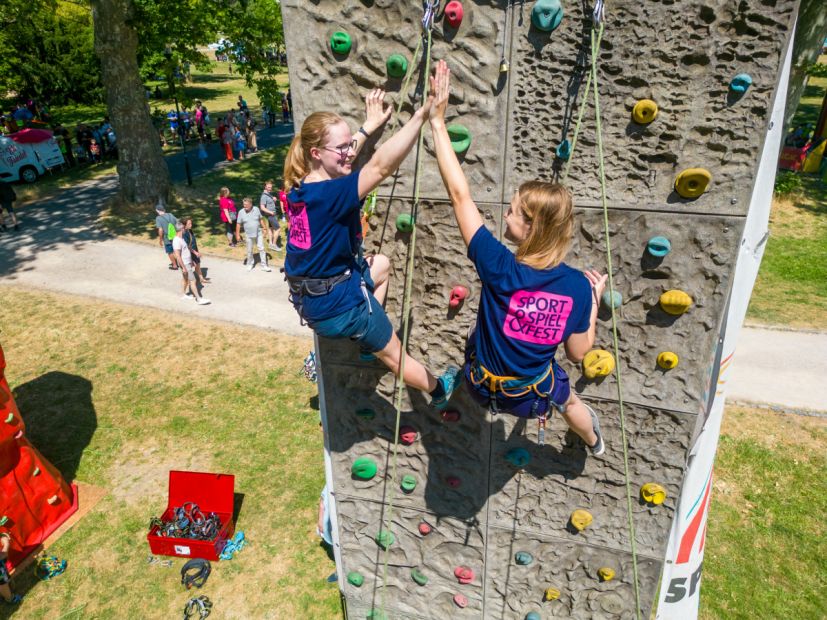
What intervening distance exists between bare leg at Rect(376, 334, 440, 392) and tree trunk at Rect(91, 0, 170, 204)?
1472 cm

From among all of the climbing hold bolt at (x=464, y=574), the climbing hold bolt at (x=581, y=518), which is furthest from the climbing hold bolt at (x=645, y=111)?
the climbing hold bolt at (x=464, y=574)

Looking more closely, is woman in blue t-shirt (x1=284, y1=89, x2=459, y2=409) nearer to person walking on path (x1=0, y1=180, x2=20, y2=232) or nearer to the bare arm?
the bare arm

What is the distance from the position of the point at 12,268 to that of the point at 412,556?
43.2ft

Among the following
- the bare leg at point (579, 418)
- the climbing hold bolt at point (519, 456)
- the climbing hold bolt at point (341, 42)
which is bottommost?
the climbing hold bolt at point (519, 456)

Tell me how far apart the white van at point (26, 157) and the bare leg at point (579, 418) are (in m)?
22.0

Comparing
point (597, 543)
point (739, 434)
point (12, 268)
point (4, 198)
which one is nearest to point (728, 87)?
point (597, 543)

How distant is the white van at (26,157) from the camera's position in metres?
18.7

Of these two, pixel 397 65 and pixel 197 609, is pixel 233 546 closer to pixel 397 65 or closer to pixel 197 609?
pixel 197 609

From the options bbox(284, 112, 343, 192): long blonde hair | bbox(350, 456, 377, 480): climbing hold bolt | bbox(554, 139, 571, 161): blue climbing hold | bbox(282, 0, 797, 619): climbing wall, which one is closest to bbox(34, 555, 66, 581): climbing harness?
bbox(282, 0, 797, 619): climbing wall

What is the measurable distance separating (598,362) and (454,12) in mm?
2262

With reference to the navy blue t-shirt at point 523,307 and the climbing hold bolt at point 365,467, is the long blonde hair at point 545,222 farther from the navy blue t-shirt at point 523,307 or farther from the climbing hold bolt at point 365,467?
the climbing hold bolt at point 365,467

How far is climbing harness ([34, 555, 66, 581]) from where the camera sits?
5.90 metres

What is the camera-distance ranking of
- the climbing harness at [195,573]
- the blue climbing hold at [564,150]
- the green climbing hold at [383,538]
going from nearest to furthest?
the blue climbing hold at [564,150] → the green climbing hold at [383,538] → the climbing harness at [195,573]

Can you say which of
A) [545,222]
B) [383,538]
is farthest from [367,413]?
[545,222]
